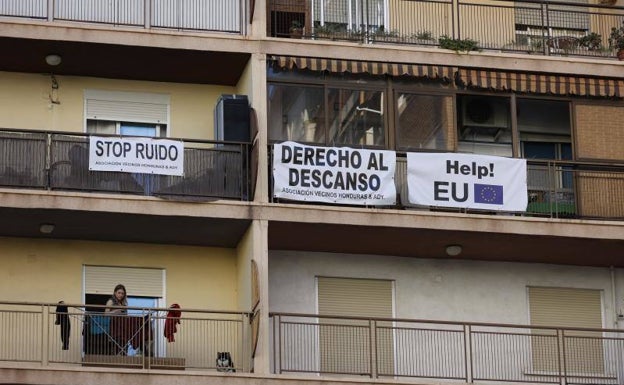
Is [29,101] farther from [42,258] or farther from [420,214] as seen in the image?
[420,214]

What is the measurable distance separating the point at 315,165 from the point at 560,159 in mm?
4983

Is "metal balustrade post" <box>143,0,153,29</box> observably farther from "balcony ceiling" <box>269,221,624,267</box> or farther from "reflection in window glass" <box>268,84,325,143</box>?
"balcony ceiling" <box>269,221,624,267</box>

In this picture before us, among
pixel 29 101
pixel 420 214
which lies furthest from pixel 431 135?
pixel 29 101

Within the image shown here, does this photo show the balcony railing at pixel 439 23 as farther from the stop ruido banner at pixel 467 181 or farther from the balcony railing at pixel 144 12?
the stop ruido banner at pixel 467 181

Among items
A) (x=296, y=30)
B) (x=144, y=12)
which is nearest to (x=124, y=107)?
(x=144, y=12)

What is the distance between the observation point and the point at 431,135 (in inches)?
1393

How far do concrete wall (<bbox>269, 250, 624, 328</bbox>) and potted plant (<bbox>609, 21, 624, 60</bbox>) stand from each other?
4.13 metres

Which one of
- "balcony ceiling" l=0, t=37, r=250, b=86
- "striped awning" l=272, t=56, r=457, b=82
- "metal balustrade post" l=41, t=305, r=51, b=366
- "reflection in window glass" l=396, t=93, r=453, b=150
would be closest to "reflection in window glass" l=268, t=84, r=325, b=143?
"striped awning" l=272, t=56, r=457, b=82

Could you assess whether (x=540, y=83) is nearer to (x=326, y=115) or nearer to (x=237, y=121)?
(x=326, y=115)

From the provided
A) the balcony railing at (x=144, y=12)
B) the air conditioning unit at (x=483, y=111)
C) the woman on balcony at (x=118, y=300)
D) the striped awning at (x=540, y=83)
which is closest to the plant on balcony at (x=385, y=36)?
the striped awning at (x=540, y=83)

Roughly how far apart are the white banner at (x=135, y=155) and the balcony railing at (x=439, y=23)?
3.43m

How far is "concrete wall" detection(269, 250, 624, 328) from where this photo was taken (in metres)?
35.0

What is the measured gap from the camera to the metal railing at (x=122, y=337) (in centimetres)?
3231

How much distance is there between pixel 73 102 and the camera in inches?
1399
